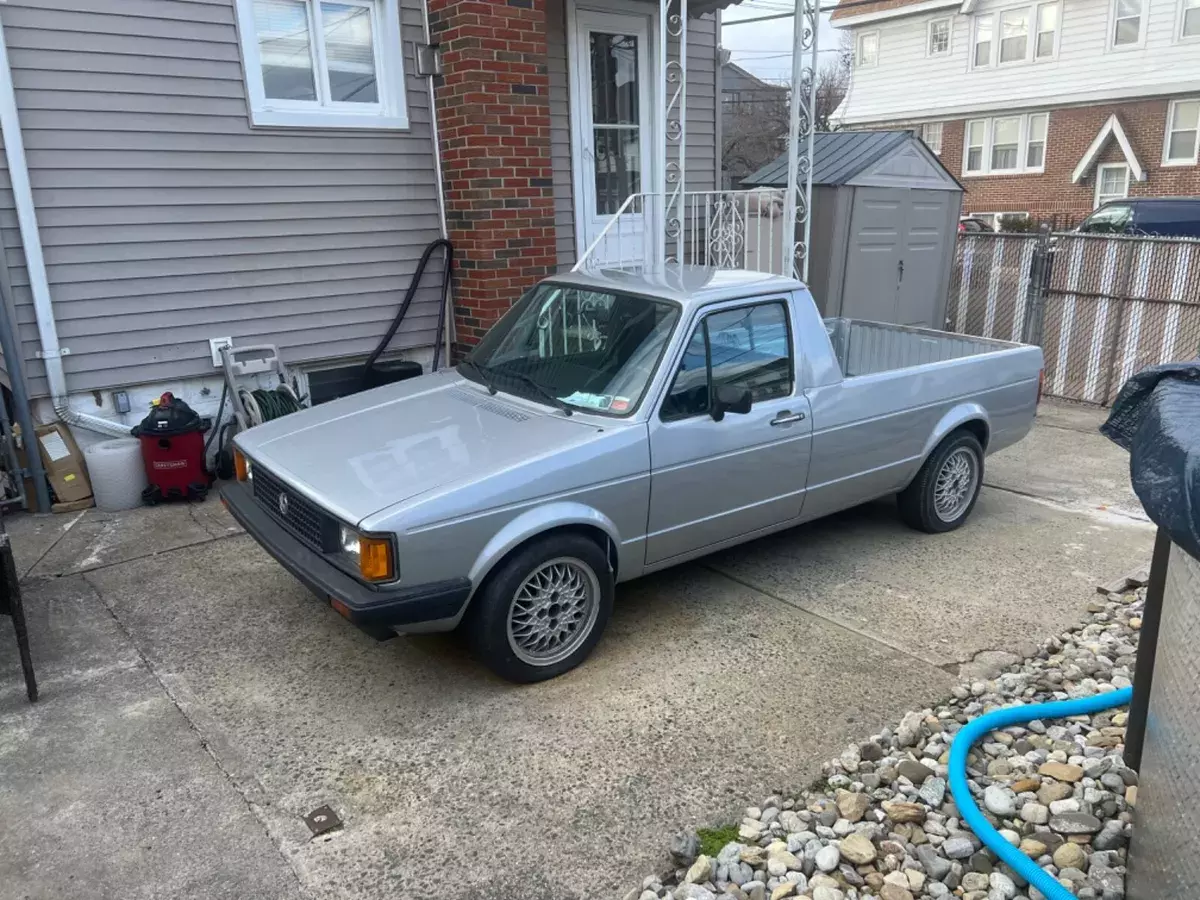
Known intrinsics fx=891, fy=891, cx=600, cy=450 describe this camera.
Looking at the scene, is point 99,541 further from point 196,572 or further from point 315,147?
point 315,147

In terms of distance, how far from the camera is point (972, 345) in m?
5.76

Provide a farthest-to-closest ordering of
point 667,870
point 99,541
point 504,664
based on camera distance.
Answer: point 99,541, point 504,664, point 667,870

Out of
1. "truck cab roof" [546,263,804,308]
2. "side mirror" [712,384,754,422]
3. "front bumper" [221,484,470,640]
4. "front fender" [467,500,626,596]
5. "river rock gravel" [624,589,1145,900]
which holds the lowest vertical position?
"river rock gravel" [624,589,1145,900]

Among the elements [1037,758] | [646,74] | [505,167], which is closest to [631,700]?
[1037,758]

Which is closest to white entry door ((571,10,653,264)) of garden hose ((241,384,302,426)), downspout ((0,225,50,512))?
garden hose ((241,384,302,426))

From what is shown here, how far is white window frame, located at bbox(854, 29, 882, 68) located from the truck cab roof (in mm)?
25572

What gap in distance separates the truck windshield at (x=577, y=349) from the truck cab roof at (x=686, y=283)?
6cm

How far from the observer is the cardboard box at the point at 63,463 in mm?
5676

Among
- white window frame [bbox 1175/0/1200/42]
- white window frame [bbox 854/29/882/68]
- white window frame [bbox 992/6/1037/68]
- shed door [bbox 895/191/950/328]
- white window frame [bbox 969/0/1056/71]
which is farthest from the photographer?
white window frame [bbox 854/29/882/68]

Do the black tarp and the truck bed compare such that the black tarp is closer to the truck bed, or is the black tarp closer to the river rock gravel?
the river rock gravel

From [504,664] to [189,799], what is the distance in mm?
1194

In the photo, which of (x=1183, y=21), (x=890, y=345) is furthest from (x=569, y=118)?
(x=1183, y=21)

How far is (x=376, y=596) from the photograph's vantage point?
3215 mm

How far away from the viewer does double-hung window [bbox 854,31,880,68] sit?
26.8 m
